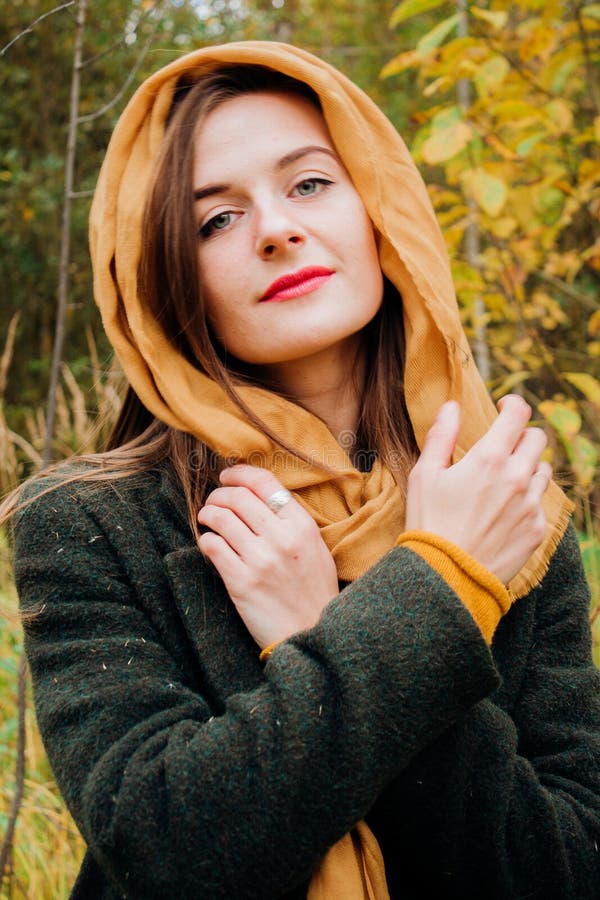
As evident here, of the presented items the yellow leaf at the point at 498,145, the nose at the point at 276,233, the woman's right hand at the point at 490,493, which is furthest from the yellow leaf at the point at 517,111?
the woman's right hand at the point at 490,493

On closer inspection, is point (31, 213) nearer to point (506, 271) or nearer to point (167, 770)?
point (506, 271)

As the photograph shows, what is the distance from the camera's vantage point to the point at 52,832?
2.37 m

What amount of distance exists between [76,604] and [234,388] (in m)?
0.49

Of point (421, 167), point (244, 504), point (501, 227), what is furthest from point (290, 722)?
point (421, 167)

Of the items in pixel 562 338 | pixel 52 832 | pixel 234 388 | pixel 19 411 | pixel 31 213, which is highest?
pixel 234 388

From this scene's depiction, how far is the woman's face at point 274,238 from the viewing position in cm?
142

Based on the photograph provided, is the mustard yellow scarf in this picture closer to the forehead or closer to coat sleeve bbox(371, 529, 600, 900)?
the forehead

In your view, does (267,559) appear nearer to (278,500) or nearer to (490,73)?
(278,500)

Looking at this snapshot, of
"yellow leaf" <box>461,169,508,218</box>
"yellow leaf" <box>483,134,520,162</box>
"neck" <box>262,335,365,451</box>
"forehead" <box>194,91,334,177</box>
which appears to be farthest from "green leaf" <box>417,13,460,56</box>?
"neck" <box>262,335,365,451</box>

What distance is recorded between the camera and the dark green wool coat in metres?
1.01

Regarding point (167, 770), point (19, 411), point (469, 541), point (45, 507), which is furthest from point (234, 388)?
point (19, 411)

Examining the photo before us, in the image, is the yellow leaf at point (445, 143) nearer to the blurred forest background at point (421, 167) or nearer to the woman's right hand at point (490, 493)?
the blurred forest background at point (421, 167)

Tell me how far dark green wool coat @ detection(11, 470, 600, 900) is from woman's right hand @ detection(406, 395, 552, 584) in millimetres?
116

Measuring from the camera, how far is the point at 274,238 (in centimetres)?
140
